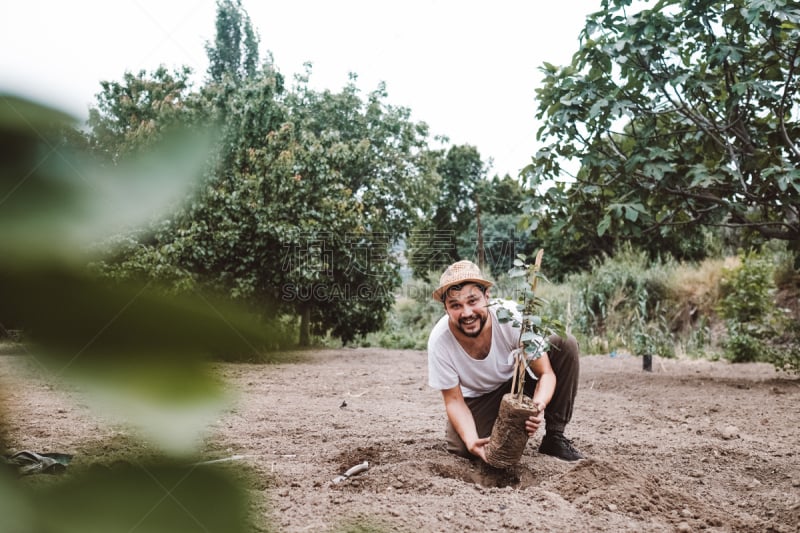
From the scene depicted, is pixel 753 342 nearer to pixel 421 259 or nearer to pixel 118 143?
pixel 118 143

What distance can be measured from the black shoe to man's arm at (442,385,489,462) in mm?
428

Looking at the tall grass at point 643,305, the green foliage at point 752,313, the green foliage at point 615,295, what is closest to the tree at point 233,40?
the green foliage at point 752,313

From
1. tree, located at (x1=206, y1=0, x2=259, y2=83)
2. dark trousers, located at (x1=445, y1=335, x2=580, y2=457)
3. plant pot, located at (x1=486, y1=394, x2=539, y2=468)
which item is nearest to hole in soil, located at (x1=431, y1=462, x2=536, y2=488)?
plant pot, located at (x1=486, y1=394, x2=539, y2=468)

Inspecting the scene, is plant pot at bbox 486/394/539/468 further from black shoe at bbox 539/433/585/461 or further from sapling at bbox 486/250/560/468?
black shoe at bbox 539/433/585/461

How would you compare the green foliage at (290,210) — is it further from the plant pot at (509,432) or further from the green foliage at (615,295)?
the green foliage at (615,295)

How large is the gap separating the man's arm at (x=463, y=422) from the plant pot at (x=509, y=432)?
0.09 metres

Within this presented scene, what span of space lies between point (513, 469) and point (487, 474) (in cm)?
11

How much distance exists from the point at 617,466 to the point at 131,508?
229 cm

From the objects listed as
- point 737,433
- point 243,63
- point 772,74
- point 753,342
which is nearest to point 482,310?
point 737,433

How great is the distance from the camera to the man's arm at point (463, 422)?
239 centimetres

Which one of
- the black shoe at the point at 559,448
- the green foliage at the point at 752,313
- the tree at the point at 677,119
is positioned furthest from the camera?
the green foliage at the point at 752,313

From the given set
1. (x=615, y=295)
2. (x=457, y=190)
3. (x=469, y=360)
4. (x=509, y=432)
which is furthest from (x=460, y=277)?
(x=457, y=190)

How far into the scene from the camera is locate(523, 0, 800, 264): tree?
3902mm

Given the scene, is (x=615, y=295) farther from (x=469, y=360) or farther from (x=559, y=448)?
(x=469, y=360)
